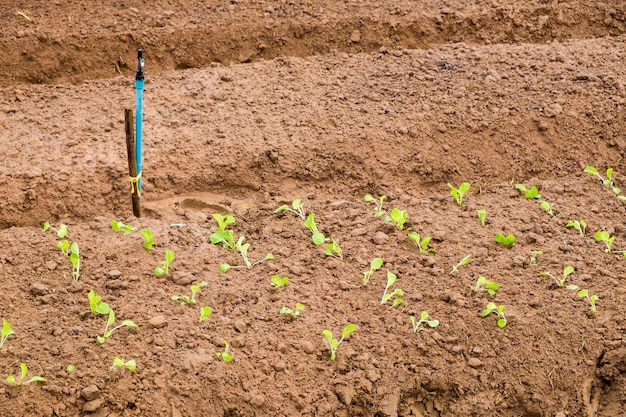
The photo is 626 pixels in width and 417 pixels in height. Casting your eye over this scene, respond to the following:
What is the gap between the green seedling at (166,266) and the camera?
414 centimetres

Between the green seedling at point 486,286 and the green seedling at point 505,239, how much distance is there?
1.16 feet

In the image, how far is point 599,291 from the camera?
4.20 metres

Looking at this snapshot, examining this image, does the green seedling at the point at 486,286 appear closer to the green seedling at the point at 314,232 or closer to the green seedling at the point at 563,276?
the green seedling at the point at 563,276

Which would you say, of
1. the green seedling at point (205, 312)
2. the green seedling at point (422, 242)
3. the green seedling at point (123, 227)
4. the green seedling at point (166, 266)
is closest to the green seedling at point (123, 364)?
the green seedling at point (205, 312)

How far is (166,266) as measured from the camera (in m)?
4.18

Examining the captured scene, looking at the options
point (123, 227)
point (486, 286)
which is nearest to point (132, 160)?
point (123, 227)

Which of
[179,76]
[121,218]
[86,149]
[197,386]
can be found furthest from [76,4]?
[197,386]

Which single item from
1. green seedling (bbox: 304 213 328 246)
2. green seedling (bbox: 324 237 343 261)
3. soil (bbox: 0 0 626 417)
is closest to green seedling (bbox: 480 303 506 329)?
soil (bbox: 0 0 626 417)

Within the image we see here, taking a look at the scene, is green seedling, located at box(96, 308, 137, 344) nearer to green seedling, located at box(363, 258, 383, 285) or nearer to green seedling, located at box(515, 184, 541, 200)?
green seedling, located at box(363, 258, 383, 285)

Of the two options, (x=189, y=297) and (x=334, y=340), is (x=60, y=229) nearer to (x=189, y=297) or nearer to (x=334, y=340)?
(x=189, y=297)

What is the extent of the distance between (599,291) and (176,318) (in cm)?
205

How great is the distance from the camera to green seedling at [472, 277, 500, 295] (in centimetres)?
412

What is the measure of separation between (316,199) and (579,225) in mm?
1477

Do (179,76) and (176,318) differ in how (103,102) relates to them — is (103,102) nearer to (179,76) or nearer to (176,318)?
(179,76)
